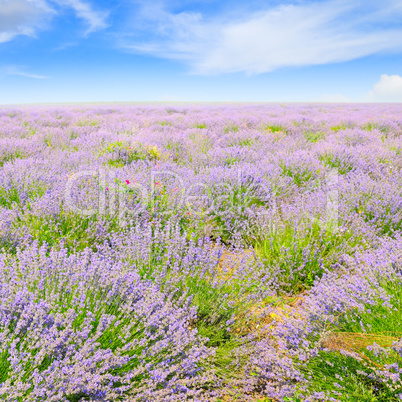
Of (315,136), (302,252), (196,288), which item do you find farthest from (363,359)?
(315,136)

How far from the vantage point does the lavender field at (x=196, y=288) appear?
4.49 feet

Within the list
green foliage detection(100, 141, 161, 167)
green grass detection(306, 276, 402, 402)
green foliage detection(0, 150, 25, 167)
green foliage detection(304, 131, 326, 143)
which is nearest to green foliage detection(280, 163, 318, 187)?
green foliage detection(100, 141, 161, 167)

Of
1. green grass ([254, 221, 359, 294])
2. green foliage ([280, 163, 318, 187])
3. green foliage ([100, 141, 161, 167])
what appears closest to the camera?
green grass ([254, 221, 359, 294])

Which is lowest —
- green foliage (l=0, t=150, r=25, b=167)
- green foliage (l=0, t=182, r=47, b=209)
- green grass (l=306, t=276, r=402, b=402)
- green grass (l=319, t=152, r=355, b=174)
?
green grass (l=306, t=276, r=402, b=402)

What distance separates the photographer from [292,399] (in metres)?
1.58

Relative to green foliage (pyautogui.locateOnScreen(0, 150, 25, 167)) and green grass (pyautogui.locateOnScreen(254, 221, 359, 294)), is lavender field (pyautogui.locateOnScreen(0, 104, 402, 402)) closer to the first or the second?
green grass (pyautogui.locateOnScreen(254, 221, 359, 294))

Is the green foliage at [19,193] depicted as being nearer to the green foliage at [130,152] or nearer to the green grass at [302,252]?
the green foliage at [130,152]

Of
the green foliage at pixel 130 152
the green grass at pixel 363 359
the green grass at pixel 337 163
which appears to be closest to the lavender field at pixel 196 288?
the green grass at pixel 363 359

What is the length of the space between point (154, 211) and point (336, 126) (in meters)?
8.96

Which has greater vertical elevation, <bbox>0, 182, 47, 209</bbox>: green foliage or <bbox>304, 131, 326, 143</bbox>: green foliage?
<bbox>304, 131, 326, 143</bbox>: green foliage

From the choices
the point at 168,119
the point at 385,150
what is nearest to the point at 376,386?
the point at 385,150

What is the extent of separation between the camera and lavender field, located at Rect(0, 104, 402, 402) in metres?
1.37

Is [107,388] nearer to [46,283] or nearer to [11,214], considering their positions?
[46,283]

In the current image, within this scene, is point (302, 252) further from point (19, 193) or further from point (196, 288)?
point (19, 193)
